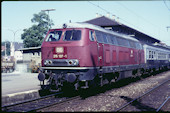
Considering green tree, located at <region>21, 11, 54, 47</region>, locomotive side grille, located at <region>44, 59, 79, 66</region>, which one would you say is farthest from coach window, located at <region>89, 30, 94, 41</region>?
green tree, located at <region>21, 11, 54, 47</region>

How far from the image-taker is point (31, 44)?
5269 cm

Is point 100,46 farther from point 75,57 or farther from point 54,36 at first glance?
point 54,36

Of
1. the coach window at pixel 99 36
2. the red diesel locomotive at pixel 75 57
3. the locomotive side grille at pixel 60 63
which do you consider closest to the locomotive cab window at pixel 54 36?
the red diesel locomotive at pixel 75 57

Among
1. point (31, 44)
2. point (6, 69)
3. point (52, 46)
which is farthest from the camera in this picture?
point (31, 44)

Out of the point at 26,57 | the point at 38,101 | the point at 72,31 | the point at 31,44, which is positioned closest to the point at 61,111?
the point at 38,101

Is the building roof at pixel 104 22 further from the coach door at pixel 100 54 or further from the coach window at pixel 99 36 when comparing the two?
the coach door at pixel 100 54

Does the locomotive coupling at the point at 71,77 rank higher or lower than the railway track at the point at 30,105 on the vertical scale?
higher

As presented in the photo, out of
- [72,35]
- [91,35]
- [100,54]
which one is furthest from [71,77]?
[91,35]

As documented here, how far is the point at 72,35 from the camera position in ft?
34.7

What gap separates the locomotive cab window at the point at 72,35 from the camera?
10414 millimetres

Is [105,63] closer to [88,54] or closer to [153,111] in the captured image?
[88,54]

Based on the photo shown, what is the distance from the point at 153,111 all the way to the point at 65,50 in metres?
4.77

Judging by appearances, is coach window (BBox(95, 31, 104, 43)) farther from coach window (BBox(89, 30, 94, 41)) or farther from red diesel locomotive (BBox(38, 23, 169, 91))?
coach window (BBox(89, 30, 94, 41))

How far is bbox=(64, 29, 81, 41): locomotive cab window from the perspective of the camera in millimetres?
10414
